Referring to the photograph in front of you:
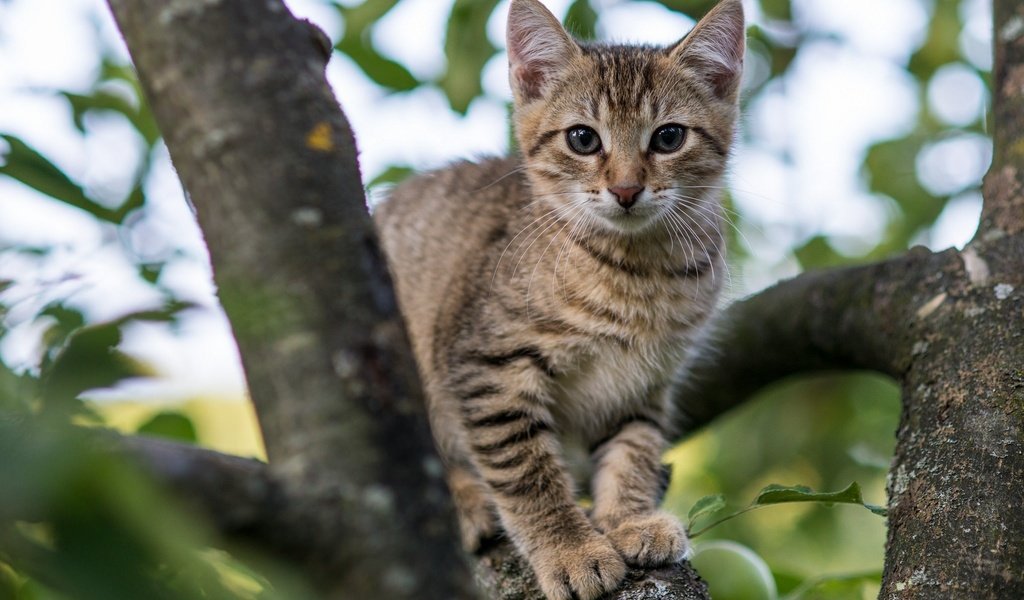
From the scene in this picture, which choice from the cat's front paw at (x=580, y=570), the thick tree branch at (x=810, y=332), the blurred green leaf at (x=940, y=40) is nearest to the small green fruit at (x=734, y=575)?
the cat's front paw at (x=580, y=570)

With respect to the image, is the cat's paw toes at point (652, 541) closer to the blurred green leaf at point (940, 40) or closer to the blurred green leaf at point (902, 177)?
the blurred green leaf at point (902, 177)

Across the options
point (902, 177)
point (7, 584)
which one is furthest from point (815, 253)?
point (7, 584)

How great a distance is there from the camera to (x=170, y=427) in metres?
2.03

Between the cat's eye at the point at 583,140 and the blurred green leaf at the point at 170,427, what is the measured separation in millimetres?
1537

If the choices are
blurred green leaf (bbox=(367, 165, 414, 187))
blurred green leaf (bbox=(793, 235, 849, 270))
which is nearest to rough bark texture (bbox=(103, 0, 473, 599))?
blurred green leaf (bbox=(367, 165, 414, 187))

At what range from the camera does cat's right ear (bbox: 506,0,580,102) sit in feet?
10.2

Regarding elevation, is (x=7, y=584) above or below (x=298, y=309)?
below

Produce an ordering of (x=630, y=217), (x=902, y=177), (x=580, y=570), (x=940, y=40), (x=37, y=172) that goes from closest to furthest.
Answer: (x=37, y=172), (x=580, y=570), (x=630, y=217), (x=902, y=177), (x=940, y=40)

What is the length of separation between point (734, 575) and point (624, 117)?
1465mm

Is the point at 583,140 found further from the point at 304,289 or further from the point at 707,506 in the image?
the point at 304,289

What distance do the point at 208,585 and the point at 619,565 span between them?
5.48 feet

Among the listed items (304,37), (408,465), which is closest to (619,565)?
(408,465)

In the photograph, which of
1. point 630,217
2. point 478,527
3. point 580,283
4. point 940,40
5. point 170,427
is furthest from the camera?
point 940,40

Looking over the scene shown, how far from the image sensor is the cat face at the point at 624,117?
2.91 m
